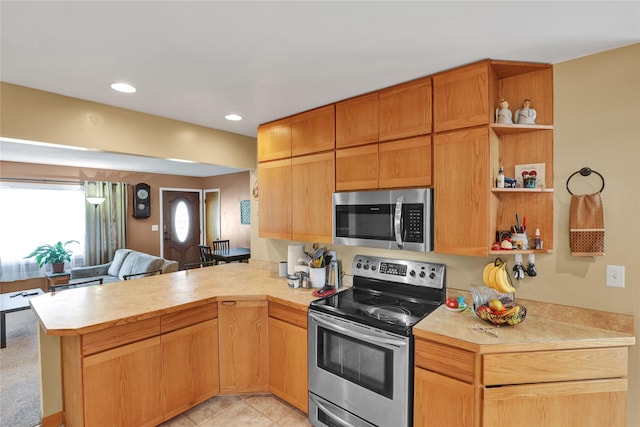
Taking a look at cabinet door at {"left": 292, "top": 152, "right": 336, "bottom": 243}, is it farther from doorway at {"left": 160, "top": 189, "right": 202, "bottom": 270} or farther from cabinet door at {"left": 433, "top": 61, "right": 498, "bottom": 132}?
doorway at {"left": 160, "top": 189, "right": 202, "bottom": 270}

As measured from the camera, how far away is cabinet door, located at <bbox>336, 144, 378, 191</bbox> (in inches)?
86.7

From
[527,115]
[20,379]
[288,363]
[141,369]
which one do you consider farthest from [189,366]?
[527,115]

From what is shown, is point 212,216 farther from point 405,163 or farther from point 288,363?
point 405,163

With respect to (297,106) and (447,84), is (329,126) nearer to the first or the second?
(297,106)

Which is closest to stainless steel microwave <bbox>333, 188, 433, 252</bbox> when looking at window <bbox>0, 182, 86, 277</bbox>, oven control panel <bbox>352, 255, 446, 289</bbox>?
oven control panel <bbox>352, 255, 446, 289</bbox>

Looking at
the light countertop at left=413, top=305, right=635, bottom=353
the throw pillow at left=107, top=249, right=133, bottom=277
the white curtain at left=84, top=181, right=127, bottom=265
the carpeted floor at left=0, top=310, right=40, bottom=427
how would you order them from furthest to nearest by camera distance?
the white curtain at left=84, top=181, right=127, bottom=265, the throw pillow at left=107, top=249, right=133, bottom=277, the carpeted floor at left=0, top=310, right=40, bottom=427, the light countertop at left=413, top=305, right=635, bottom=353

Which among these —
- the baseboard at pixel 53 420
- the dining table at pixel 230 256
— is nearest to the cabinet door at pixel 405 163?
the baseboard at pixel 53 420

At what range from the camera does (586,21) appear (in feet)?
4.51

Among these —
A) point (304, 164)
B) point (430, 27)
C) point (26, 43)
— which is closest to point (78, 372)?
point (26, 43)

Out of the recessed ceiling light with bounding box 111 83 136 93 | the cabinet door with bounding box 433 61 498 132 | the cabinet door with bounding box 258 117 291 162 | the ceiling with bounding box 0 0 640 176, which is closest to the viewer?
the ceiling with bounding box 0 0 640 176

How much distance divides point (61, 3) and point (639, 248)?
2.93 meters

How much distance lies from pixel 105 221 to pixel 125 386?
15.8 feet

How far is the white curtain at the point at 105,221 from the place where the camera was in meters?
5.54

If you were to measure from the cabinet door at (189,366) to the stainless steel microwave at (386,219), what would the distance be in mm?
1233
